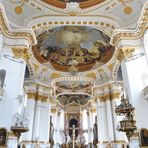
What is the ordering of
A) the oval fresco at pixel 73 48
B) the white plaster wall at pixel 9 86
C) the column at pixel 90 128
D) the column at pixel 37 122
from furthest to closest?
the column at pixel 90 128 < the column at pixel 37 122 < the oval fresco at pixel 73 48 < the white plaster wall at pixel 9 86

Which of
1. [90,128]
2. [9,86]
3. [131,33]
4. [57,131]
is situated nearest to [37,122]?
[9,86]

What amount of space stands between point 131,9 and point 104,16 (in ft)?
5.35

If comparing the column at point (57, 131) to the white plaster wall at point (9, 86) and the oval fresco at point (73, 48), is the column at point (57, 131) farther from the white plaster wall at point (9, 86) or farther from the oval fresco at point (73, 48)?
the white plaster wall at point (9, 86)

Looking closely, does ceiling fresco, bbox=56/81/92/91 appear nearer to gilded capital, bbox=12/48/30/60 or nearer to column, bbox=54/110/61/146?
column, bbox=54/110/61/146

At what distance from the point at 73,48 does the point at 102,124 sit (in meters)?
7.16

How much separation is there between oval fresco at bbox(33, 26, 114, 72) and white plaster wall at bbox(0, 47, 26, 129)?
187 inches

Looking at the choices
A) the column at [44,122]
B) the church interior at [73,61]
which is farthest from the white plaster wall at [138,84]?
the column at [44,122]

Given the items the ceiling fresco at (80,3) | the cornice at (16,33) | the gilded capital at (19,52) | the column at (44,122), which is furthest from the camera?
the column at (44,122)

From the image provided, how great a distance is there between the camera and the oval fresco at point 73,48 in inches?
616

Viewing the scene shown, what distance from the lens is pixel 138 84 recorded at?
10406 millimetres

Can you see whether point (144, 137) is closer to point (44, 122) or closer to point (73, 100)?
point (44, 122)

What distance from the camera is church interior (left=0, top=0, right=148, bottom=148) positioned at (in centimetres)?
966

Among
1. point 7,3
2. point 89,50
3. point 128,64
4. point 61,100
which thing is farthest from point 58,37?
point 61,100

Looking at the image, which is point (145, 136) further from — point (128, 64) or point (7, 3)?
point (7, 3)
